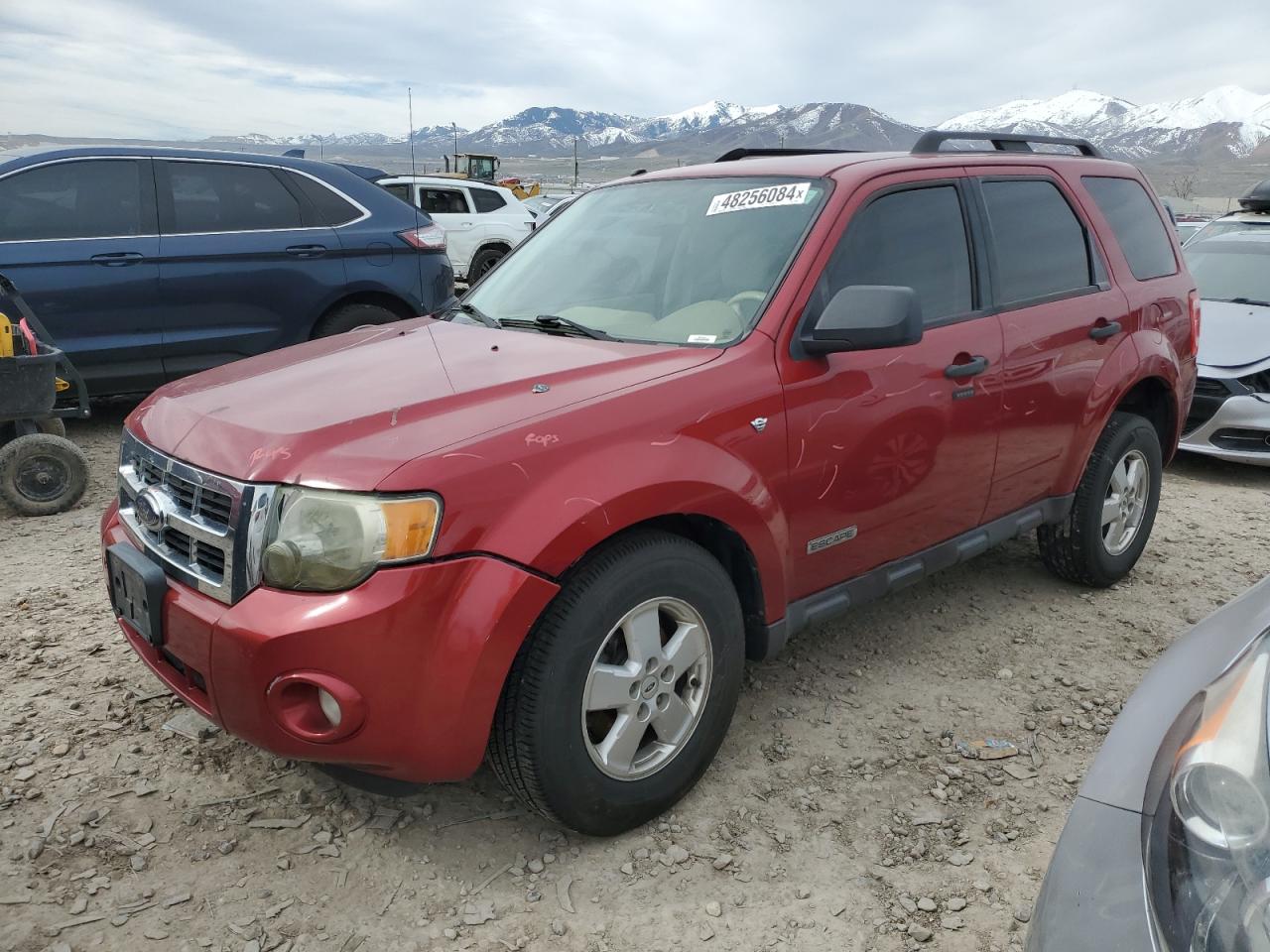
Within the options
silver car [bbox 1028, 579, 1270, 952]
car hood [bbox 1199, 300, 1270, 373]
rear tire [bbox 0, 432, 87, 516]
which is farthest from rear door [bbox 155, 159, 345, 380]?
car hood [bbox 1199, 300, 1270, 373]

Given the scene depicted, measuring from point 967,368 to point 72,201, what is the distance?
17.7ft

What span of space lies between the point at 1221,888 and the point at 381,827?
203 centimetres

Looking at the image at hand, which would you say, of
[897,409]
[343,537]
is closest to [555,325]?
[897,409]

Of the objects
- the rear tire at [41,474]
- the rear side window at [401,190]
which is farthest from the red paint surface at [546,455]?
the rear side window at [401,190]

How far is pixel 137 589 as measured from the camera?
7.85 feet

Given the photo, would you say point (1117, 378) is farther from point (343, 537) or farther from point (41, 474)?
point (41, 474)

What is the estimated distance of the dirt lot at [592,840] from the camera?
230cm

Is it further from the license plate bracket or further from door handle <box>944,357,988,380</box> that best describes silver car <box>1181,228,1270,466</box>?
the license plate bracket

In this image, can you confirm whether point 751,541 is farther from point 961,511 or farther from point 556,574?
point 961,511

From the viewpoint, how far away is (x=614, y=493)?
7.52 feet

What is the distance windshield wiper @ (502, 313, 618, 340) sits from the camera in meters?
2.95

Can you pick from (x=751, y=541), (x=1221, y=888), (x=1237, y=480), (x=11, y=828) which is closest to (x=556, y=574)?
(x=751, y=541)

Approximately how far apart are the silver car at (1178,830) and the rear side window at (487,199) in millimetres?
14786

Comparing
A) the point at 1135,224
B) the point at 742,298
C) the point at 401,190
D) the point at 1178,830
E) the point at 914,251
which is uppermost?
the point at 401,190
